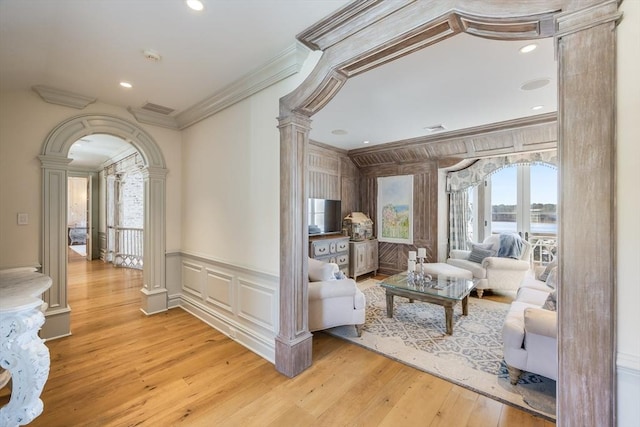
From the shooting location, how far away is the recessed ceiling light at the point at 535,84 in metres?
2.81

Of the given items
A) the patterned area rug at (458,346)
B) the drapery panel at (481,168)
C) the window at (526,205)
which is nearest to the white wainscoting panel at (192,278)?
the patterned area rug at (458,346)

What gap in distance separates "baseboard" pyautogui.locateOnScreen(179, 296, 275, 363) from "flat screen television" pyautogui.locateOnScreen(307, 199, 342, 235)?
2.35m

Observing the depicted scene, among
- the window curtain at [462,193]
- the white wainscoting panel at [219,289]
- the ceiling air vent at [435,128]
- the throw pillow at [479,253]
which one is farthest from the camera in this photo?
the window curtain at [462,193]

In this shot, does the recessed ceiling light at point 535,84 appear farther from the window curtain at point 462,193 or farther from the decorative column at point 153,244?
the decorative column at point 153,244

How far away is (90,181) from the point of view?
322 inches

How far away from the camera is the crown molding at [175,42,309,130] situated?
7.66 feet

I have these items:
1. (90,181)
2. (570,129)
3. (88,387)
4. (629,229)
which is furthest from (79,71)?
(90,181)

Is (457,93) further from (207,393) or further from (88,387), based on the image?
(88,387)

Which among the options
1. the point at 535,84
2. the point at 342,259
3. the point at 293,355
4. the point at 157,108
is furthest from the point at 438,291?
the point at 157,108

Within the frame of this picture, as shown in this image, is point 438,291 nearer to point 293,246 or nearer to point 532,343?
point 532,343

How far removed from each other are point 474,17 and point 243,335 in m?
3.20

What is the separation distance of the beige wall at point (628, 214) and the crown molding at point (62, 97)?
14.9 feet

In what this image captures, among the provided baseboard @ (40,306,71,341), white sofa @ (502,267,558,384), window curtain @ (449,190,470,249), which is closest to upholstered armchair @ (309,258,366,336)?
white sofa @ (502,267,558,384)

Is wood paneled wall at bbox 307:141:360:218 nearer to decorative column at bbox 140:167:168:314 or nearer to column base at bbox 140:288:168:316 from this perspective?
decorative column at bbox 140:167:168:314
